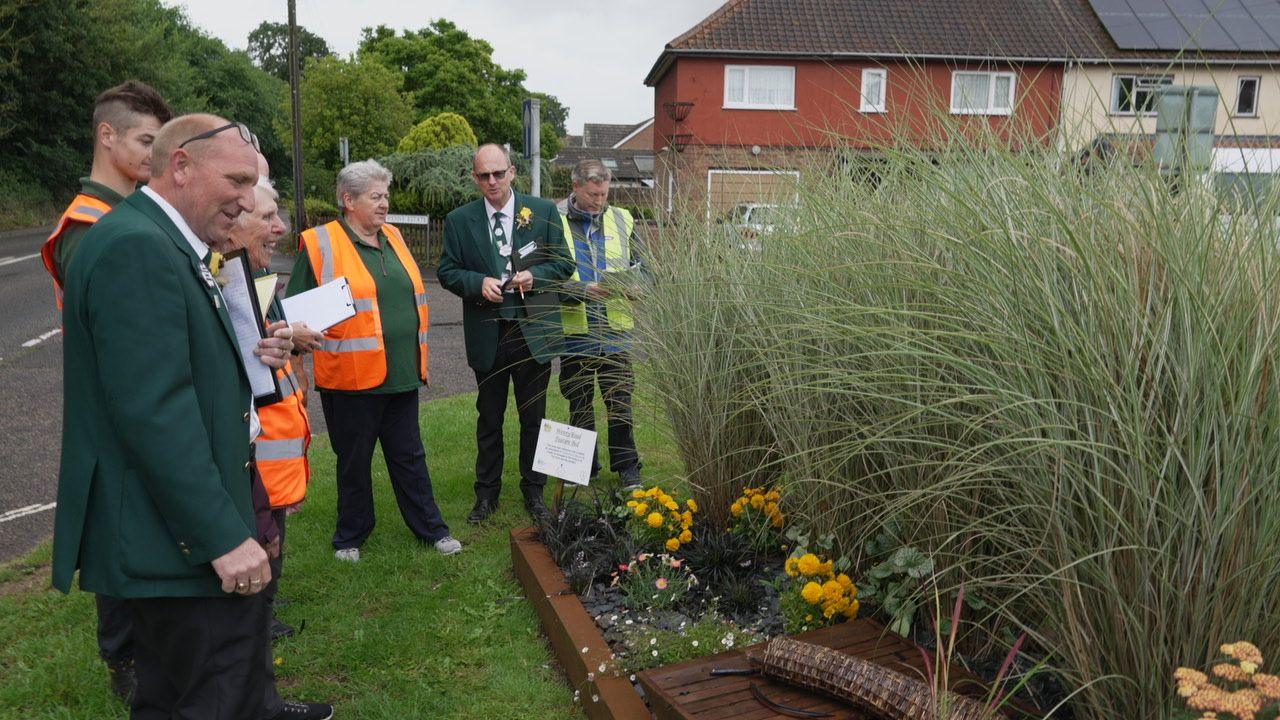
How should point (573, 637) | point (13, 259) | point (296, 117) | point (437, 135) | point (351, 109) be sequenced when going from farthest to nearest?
point (351, 109)
point (437, 135)
point (296, 117)
point (13, 259)
point (573, 637)

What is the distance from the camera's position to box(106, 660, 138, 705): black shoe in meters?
3.29

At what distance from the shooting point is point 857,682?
236cm

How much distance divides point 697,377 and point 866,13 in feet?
98.2

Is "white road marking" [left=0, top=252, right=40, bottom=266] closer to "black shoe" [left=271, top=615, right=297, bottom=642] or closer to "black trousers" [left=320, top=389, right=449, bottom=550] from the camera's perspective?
"black trousers" [left=320, top=389, right=449, bottom=550]

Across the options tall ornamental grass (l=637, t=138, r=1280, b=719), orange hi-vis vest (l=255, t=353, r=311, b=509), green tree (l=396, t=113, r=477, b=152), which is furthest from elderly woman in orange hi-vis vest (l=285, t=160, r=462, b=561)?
green tree (l=396, t=113, r=477, b=152)

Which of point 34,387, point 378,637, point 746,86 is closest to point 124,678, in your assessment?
point 378,637

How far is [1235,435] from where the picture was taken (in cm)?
192

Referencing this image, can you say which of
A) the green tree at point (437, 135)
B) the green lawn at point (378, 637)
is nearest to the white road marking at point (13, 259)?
the green tree at point (437, 135)

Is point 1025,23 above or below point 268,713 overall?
above

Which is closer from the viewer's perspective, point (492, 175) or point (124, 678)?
point (124, 678)

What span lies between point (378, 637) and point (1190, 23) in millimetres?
30586

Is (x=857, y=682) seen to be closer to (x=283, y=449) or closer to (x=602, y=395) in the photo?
(x=283, y=449)

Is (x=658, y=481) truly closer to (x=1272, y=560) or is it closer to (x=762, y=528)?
(x=762, y=528)

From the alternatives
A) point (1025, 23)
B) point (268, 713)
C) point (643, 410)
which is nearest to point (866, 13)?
point (1025, 23)
